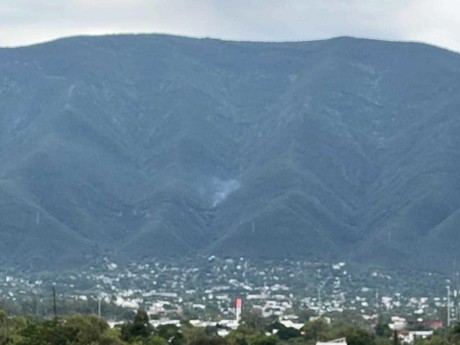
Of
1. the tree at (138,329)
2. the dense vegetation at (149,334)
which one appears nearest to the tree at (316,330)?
the dense vegetation at (149,334)

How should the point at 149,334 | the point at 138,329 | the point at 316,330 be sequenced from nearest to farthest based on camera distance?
the point at 138,329, the point at 149,334, the point at 316,330

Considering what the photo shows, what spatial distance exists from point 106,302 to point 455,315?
28.9m

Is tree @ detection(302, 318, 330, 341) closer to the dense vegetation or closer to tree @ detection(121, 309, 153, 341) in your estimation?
the dense vegetation

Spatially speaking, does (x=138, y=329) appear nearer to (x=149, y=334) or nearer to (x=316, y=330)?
(x=149, y=334)

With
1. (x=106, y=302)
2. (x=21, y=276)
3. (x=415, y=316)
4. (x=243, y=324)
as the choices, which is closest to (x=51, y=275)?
(x=21, y=276)

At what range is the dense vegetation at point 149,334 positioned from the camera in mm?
77500

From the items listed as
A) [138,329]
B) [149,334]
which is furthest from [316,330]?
[138,329]

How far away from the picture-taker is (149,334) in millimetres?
94000

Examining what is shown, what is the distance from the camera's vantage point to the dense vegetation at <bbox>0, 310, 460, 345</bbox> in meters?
77.5

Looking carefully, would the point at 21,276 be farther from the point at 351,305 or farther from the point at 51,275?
the point at 351,305

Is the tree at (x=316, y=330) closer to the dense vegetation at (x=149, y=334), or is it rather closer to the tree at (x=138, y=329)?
the dense vegetation at (x=149, y=334)

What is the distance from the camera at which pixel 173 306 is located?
170000mm

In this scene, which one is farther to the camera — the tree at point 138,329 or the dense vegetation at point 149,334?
the tree at point 138,329

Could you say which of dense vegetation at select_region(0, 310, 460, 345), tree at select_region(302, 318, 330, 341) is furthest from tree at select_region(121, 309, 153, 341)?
tree at select_region(302, 318, 330, 341)
